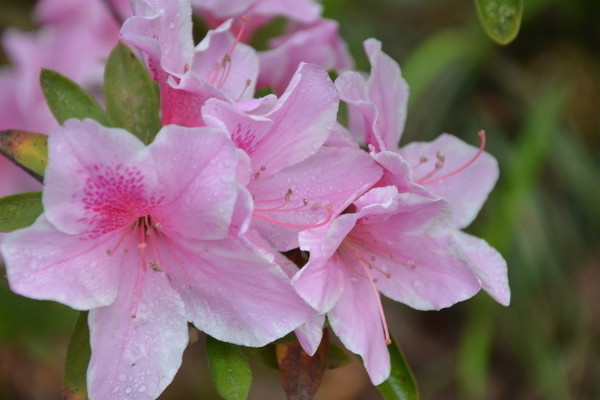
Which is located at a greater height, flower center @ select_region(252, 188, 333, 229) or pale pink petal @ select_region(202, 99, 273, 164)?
pale pink petal @ select_region(202, 99, 273, 164)

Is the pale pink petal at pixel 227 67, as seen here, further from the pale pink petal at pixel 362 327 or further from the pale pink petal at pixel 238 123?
the pale pink petal at pixel 362 327

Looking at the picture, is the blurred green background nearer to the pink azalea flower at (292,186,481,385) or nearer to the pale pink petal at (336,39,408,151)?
the pale pink petal at (336,39,408,151)

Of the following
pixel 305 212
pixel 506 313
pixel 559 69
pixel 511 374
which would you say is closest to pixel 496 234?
pixel 506 313

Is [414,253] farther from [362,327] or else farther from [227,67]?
[227,67]

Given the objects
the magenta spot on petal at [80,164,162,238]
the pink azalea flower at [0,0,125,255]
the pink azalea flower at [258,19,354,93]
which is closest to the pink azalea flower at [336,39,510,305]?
the pink azalea flower at [258,19,354,93]

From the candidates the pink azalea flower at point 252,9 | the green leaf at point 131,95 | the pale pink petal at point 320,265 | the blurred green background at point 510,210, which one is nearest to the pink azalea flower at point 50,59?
the pink azalea flower at point 252,9

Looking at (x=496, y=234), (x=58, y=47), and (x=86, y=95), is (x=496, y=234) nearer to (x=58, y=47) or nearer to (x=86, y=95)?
(x=58, y=47)

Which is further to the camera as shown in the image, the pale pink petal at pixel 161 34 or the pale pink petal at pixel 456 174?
the pale pink petal at pixel 456 174
